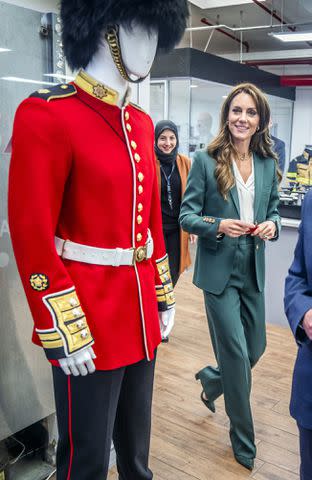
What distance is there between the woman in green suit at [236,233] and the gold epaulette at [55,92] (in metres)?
1.03

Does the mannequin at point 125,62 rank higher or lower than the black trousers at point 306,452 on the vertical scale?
higher

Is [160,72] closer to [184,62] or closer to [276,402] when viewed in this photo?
[184,62]

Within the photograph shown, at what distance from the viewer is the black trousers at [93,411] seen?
4.48 ft

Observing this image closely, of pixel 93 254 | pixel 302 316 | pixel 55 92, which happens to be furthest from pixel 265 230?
pixel 55 92

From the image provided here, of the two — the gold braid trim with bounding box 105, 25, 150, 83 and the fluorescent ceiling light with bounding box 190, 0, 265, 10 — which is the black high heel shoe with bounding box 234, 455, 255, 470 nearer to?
the gold braid trim with bounding box 105, 25, 150, 83

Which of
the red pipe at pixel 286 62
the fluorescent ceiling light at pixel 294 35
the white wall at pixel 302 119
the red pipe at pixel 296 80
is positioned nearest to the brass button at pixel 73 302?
the fluorescent ceiling light at pixel 294 35

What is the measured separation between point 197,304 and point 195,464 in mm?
2378

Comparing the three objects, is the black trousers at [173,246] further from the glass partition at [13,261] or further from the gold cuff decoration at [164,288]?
the gold cuff decoration at [164,288]

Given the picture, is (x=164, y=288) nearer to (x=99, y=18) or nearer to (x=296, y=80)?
(x=99, y=18)

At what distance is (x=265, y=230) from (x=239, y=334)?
45 centimetres

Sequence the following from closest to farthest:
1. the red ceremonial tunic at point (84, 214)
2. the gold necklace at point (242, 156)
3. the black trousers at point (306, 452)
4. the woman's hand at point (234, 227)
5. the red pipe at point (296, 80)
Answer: the red ceremonial tunic at point (84, 214) < the black trousers at point (306, 452) < the woman's hand at point (234, 227) < the gold necklace at point (242, 156) < the red pipe at point (296, 80)

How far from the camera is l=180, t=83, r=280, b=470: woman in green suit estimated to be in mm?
2223

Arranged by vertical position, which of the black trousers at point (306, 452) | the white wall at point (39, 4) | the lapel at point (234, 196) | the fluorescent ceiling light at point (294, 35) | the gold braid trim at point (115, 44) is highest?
the fluorescent ceiling light at point (294, 35)

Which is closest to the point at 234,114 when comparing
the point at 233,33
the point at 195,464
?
the point at 195,464
